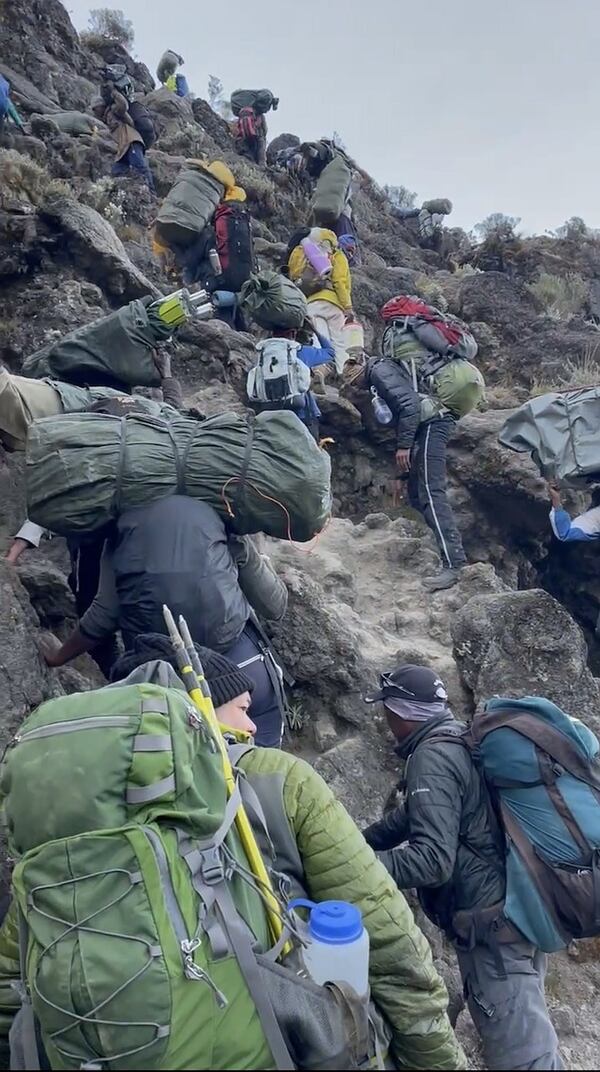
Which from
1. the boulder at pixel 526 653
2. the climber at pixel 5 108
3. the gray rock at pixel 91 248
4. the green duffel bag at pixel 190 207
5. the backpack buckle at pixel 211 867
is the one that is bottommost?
the boulder at pixel 526 653

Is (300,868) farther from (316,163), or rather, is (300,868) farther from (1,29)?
(1,29)

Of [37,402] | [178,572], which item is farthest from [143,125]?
[178,572]

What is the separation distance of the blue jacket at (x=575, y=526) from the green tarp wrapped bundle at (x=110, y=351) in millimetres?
4249

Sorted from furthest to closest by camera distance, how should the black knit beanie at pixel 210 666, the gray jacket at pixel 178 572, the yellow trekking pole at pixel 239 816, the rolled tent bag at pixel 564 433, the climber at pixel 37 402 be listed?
Result: the rolled tent bag at pixel 564 433 < the climber at pixel 37 402 < the gray jacket at pixel 178 572 < the black knit beanie at pixel 210 666 < the yellow trekking pole at pixel 239 816

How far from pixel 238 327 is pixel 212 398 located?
90.7 inches

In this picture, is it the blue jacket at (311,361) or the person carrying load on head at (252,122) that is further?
the person carrying load on head at (252,122)

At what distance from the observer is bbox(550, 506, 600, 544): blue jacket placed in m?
7.67

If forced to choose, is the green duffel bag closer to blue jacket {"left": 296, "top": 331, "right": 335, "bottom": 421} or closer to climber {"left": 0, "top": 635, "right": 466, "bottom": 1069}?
blue jacket {"left": 296, "top": 331, "right": 335, "bottom": 421}

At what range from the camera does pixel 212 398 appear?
8906 millimetres

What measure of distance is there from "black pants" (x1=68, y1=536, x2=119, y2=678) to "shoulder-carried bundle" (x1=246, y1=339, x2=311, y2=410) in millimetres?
3358

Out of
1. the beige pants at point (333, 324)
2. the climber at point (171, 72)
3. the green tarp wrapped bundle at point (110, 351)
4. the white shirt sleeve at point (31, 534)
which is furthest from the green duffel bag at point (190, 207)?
the climber at point (171, 72)

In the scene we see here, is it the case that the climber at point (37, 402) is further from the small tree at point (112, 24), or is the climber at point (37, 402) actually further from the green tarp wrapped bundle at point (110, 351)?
the small tree at point (112, 24)

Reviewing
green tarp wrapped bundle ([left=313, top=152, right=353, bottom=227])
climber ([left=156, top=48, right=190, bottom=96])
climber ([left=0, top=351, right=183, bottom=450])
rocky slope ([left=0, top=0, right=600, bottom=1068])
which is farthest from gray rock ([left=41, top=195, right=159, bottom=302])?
climber ([left=156, top=48, right=190, bottom=96])

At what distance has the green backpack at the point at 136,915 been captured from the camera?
172cm
